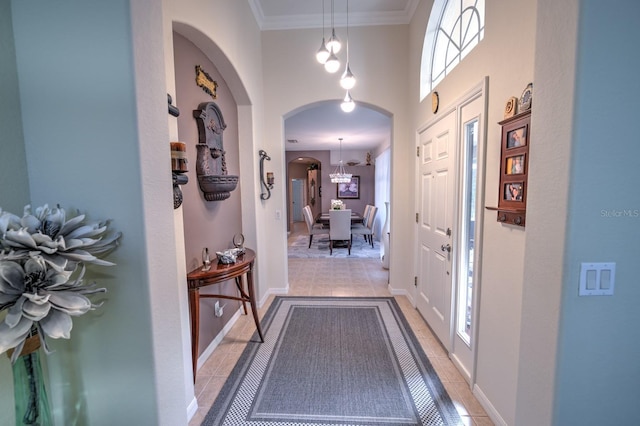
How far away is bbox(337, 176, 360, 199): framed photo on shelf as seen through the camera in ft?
30.1

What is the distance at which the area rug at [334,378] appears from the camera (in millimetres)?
1627

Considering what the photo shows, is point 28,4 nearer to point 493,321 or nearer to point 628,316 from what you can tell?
point 628,316

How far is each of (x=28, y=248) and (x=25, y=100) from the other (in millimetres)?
505

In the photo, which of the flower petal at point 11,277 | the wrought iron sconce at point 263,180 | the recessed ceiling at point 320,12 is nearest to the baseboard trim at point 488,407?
the flower petal at point 11,277

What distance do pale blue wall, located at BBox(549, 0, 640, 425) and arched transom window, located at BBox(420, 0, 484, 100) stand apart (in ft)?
3.96

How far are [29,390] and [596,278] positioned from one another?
174 cm

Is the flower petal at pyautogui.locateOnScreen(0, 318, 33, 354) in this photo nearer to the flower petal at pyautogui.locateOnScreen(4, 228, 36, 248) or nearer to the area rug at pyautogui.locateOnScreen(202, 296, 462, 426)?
the flower petal at pyautogui.locateOnScreen(4, 228, 36, 248)

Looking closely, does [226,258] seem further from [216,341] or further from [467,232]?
[467,232]

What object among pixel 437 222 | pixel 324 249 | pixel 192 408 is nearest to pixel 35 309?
pixel 192 408

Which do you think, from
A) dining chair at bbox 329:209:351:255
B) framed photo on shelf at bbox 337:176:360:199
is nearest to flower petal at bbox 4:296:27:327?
dining chair at bbox 329:209:351:255

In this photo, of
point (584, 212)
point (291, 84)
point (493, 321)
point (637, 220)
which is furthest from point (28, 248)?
point (291, 84)

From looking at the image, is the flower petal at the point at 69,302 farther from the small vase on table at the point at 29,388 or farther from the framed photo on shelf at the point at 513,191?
the framed photo on shelf at the point at 513,191

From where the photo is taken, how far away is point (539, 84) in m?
0.94

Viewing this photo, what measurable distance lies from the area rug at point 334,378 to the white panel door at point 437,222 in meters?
0.32
